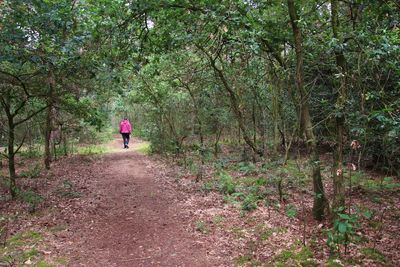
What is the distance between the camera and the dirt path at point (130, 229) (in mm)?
5348

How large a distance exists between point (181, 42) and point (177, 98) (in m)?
7.99

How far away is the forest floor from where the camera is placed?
525 cm

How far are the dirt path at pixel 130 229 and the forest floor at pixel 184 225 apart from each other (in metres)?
0.02

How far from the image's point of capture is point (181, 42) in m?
7.41

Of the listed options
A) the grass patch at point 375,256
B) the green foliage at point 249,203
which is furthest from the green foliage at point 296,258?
the green foliage at point 249,203

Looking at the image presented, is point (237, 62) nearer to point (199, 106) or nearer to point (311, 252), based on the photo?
point (199, 106)

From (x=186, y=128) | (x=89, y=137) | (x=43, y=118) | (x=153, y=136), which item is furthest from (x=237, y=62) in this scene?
(x=89, y=137)

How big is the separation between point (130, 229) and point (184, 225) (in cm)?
109

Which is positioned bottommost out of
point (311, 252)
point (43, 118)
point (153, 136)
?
point (311, 252)

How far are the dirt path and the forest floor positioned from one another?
17 mm

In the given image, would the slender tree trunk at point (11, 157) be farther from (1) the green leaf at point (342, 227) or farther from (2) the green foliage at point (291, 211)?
(1) the green leaf at point (342, 227)

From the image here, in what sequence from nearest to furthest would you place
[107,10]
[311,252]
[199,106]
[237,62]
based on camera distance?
1. [311,252]
2. [107,10]
3. [237,62]
4. [199,106]

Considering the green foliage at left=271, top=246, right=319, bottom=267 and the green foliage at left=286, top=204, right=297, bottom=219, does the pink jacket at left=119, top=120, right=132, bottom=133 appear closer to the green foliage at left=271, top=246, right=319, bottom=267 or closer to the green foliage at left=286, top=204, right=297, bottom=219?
the green foliage at left=286, top=204, right=297, bottom=219

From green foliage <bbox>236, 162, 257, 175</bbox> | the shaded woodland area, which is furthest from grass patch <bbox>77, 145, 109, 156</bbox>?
green foliage <bbox>236, 162, 257, 175</bbox>
